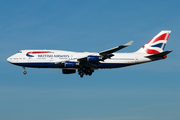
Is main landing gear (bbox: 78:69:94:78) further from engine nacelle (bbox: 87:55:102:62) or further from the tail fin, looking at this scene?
the tail fin

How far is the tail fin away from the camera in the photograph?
54912 millimetres

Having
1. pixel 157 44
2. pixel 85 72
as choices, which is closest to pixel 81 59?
pixel 85 72

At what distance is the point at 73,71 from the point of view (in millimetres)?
53781

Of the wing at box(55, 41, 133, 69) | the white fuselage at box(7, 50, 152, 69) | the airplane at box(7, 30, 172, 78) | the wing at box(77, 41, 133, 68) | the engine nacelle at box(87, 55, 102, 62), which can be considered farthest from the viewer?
the white fuselage at box(7, 50, 152, 69)

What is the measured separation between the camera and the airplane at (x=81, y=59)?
4794 centimetres

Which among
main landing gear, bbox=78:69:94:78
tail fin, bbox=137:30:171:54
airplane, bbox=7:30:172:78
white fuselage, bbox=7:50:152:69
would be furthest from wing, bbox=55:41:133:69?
tail fin, bbox=137:30:171:54

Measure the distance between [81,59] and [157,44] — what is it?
686 inches

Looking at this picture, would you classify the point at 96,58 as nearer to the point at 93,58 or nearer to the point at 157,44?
the point at 93,58

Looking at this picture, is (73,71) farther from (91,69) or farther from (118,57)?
(118,57)

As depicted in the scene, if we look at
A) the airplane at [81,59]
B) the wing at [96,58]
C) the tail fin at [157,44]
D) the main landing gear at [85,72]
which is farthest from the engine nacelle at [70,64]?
the tail fin at [157,44]

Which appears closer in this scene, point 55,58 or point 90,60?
point 90,60

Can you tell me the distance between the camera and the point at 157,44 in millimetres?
55406

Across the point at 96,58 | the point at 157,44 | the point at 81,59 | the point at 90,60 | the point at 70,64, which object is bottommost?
the point at 70,64

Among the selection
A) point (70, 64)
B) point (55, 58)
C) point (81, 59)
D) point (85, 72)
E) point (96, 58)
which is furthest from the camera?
point (85, 72)
